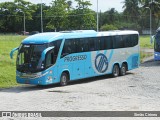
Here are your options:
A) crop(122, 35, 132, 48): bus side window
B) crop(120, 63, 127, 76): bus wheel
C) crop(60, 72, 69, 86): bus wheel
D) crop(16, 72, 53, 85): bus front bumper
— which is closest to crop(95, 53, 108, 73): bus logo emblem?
crop(120, 63, 127, 76): bus wheel

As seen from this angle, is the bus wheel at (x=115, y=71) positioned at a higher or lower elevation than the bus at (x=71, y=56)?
lower

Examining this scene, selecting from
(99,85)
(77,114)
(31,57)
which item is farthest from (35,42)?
(77,114)

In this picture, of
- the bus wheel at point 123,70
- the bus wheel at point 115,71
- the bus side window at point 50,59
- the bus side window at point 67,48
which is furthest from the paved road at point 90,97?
the bus wheel at point 123,70

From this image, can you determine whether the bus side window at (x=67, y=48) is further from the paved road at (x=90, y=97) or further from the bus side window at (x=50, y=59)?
the paved road at (x=90, y=97)

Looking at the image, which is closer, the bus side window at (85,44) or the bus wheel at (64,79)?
the bus wheel at (64,79)

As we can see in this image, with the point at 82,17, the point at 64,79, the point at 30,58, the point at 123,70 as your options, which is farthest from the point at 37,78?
the point at 82,17

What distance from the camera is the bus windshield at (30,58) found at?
19.8m

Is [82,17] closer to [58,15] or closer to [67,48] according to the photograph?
[58,15]

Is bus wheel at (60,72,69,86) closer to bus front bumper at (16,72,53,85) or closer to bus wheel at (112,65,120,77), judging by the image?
bus front bumper at (16,72,53,85)

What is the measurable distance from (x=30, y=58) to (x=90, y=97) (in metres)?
4.93

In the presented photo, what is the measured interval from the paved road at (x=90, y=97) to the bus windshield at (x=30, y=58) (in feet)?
3.55

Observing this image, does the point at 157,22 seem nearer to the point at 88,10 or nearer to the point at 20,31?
the point at 88,10

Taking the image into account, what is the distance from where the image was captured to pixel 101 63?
24.2m

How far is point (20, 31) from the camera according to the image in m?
129
